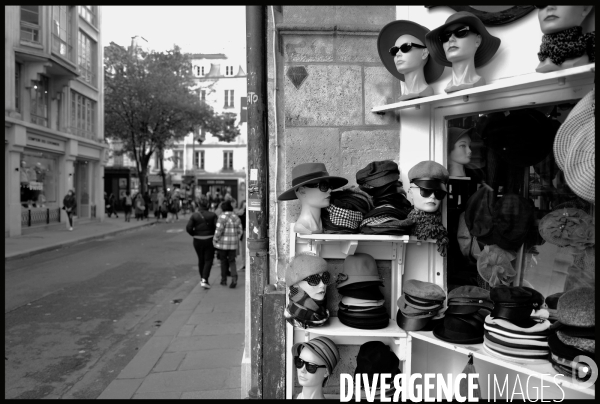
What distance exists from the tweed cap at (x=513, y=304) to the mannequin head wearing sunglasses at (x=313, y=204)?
1212mm

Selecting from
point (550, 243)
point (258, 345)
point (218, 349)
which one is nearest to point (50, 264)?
point (218, 349)

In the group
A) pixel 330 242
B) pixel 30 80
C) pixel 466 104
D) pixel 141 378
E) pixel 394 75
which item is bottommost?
pixel 141 378

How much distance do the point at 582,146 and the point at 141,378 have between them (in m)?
4.18

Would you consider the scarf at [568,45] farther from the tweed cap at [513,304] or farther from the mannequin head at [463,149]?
the tweed cap at [513,304]

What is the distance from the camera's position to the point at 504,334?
2414 mm

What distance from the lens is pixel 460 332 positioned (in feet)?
8.73

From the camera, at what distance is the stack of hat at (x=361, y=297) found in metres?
2.95

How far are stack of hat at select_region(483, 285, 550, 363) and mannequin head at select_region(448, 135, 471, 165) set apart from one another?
1.03 metres

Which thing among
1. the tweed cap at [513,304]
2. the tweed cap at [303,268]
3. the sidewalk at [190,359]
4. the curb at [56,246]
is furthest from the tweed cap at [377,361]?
the curb at [56,246]

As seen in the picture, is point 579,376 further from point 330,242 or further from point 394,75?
point 394,75

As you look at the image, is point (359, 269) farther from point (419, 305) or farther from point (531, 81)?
point (531, 81)

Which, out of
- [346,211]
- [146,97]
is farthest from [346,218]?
[146,97]

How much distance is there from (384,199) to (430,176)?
379mm
